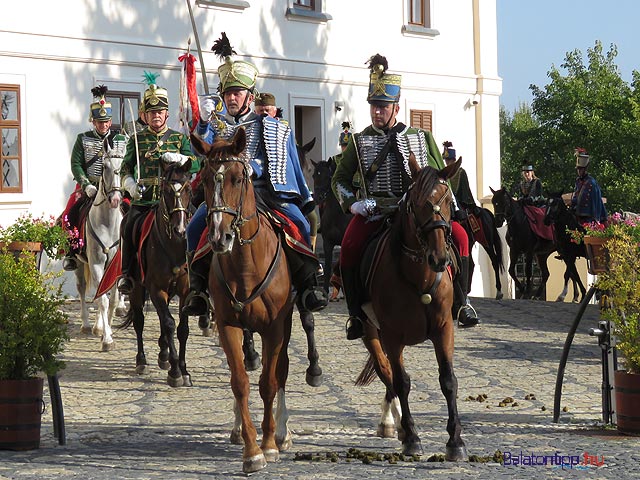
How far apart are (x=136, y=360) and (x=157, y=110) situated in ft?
8.42

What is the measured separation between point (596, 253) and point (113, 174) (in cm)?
591

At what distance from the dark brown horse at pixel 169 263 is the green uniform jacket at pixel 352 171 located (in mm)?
2977

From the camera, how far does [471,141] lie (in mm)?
30547

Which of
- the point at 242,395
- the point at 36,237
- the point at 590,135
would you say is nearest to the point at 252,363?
the point at 36,237

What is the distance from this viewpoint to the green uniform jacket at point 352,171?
9742mm

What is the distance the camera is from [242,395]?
8.48m

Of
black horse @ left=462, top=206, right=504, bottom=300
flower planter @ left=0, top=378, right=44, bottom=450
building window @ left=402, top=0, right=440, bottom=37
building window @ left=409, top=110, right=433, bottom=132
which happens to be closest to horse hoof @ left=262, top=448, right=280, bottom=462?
flower planter @ left=0, top=378, right=44, bottom=450

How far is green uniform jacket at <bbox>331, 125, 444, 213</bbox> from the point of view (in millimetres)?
9742

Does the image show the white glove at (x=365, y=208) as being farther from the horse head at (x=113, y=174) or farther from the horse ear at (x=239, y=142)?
the horse head at (x=113, y=174)

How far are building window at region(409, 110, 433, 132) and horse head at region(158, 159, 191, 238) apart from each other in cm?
1649

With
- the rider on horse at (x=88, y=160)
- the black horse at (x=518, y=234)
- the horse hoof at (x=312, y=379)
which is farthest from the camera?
the black horse at (x=518, y=234)

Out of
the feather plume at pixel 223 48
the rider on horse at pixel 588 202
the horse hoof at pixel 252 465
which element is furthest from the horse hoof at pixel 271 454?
the rider on horse at pixel 588 202

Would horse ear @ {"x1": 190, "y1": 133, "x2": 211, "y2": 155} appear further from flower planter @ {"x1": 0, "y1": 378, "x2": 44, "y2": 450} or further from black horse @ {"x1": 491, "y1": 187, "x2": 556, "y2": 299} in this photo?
black horse @ {"x1": 491, "y1": 187, "x2": 556, "y2": 299}

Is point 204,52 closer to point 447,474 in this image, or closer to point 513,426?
point 513,426
